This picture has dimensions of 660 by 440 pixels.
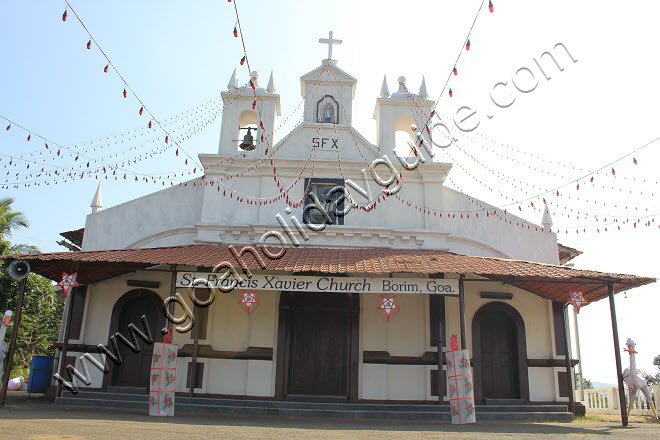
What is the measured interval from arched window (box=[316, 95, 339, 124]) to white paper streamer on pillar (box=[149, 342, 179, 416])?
889cm

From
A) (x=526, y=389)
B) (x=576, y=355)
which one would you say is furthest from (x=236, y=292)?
(x=576, y=355)

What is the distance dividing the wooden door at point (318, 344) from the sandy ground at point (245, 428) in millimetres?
2550

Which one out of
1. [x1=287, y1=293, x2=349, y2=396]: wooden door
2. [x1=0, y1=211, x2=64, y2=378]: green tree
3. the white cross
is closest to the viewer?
[x1=287, y1=293, x2=349, y2=396]: wooden door

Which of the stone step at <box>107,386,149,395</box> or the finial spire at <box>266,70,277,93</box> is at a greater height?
the finial spire at <box>266,70,277,93</box>

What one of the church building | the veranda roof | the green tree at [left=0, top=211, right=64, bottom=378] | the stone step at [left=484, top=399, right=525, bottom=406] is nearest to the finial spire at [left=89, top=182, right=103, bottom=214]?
the church building

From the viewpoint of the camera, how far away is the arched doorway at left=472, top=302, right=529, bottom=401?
49.5ft

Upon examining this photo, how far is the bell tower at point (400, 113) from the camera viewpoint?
17594 mm

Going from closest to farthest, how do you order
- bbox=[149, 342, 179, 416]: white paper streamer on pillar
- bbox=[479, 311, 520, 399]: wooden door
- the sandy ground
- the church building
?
the sandy ground
bbox=[149, 342, 179, 416]: white paper streamer on pillar
the church building
bbox=[479, 311, 520, 399]: wooden door

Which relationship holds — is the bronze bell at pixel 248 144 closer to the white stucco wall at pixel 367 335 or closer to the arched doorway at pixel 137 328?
the white stucco wall at pixel 367 335

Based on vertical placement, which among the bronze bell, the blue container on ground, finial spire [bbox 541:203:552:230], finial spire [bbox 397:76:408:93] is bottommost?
the blue container on ground

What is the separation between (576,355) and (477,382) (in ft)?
17.6

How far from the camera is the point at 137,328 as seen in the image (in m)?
15.7

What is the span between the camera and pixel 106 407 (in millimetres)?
13344

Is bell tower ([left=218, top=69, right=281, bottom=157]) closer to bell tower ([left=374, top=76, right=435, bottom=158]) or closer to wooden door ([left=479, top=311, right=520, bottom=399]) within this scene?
bell tower ([left=374, top=76, right=435, bottom=158])
